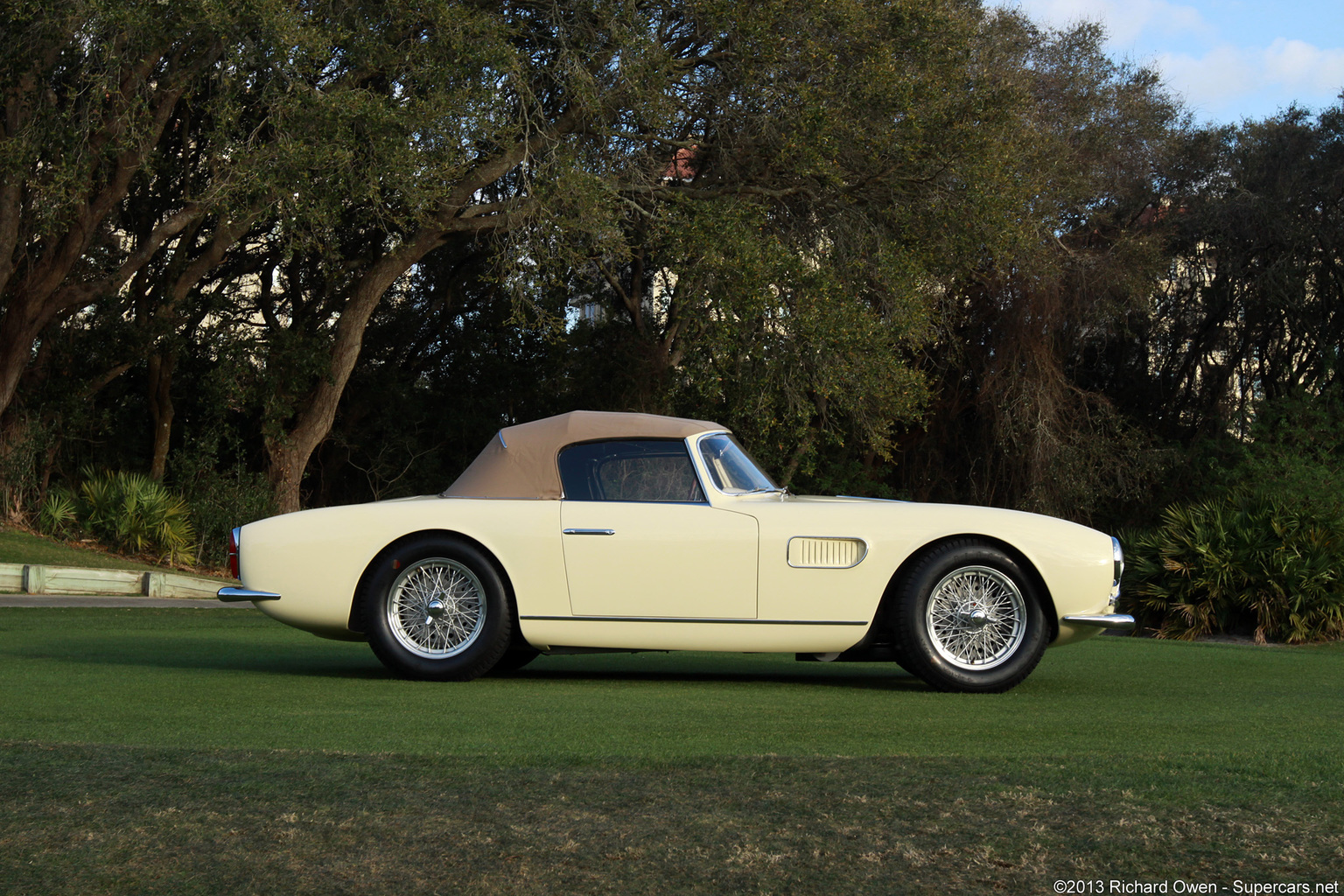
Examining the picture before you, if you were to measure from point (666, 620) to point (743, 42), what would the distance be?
Answer: 13.3 meters

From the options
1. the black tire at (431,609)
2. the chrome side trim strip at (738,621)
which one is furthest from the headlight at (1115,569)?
the black tire at (431,609)

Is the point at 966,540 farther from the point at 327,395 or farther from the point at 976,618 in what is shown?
the point at 327,395

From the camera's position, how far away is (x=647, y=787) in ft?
13.8

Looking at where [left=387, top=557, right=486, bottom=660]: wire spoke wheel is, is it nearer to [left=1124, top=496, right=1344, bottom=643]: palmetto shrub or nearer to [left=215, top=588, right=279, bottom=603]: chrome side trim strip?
[left=215, top=588, right=279, bottom=603]: chrome side trim strip

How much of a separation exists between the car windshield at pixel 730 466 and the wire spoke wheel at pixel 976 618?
1.24m

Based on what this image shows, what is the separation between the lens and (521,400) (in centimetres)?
2833

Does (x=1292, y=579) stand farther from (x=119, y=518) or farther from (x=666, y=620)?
(x=119, y=518)

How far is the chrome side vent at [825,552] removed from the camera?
6977mm

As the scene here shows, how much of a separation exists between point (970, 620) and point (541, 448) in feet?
8.49

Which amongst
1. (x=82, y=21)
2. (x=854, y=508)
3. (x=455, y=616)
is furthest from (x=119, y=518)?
(x=854, y=508)

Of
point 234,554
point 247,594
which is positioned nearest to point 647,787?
point 247,594

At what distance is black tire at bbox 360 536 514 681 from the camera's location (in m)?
7.21

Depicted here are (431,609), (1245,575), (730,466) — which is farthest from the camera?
(1245,575)

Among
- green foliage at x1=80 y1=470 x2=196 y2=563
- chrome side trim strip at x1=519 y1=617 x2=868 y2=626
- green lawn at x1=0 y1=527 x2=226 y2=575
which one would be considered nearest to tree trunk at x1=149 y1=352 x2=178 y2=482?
green foliage at x1=80 y1=470 x2=196 y2=563
